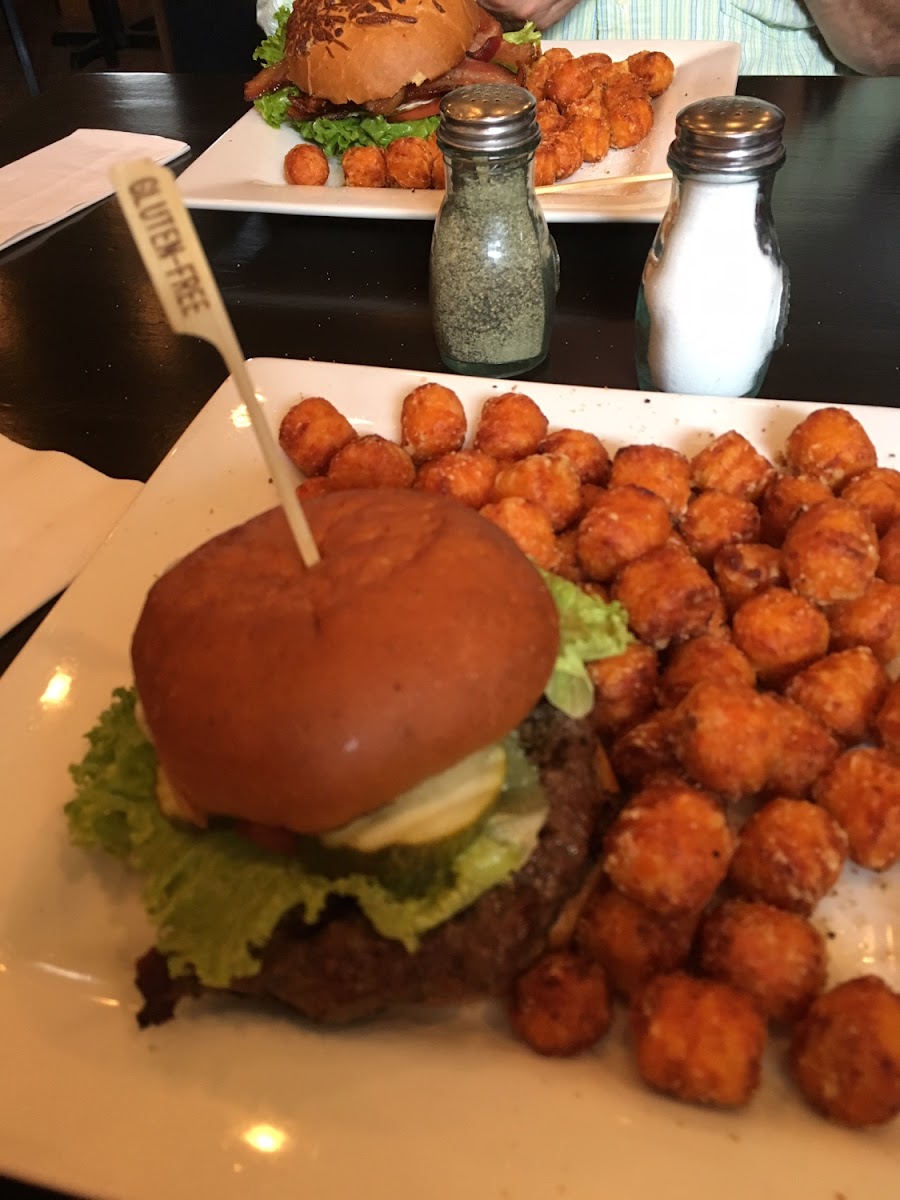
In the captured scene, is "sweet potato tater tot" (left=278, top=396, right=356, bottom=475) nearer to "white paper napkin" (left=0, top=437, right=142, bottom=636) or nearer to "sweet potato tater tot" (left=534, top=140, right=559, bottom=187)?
"white paper napkin" (left=0, top=437, right=142, bottom=636)

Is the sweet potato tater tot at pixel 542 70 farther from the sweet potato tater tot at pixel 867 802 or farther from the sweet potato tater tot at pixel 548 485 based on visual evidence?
the sweet potato tater tot at pixel 867 802

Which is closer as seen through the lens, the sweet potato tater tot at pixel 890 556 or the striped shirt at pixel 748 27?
the sweet potato tater tot at pixel 890 556

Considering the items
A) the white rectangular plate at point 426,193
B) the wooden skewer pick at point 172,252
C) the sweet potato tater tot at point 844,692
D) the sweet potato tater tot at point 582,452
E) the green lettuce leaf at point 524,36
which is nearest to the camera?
the wooden skewer pick at point 172,252

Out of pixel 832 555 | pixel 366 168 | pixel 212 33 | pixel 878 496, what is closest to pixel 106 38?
pixel 212 33

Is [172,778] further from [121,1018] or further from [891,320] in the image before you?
[891,320]

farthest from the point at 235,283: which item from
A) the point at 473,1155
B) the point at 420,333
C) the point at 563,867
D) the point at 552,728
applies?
the point at 473,1155

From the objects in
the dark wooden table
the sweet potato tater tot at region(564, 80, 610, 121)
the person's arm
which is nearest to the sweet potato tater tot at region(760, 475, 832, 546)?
the dark wooden table

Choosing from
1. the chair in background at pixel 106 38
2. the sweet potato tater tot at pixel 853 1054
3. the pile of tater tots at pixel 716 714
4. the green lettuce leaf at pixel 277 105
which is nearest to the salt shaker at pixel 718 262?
the pile of tater tots at pixel 716 714
